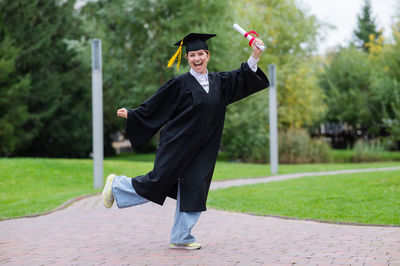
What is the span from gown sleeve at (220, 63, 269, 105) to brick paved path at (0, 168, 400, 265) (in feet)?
5.49

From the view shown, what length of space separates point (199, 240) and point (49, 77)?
83.9 feet

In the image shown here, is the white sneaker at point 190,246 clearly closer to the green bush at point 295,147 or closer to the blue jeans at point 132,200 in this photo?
the blue jeans at point 132,200

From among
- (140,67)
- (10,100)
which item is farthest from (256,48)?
(10,100)

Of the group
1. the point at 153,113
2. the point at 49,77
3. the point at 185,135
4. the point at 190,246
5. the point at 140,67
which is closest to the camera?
the point at 185,135

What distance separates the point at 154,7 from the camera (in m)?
27.2

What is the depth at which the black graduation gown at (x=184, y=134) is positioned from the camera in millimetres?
5418

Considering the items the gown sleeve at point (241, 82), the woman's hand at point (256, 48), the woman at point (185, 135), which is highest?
the woman's hand at point (256, 48)

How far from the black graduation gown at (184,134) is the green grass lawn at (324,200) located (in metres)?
3.04

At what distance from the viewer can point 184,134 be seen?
5426 millimetres

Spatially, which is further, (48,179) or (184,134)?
(48,179)

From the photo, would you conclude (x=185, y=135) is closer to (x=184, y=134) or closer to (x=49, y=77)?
(x=184, y=134)

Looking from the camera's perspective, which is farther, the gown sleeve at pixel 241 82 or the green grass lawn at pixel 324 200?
the green grass lawn at pixel 324 200

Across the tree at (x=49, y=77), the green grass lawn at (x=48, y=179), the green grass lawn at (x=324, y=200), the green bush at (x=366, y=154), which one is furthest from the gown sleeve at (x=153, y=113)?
the tree at (x=49, y=77)

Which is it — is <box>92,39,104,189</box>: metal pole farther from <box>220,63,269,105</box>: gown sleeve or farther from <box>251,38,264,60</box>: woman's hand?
<box>251,38,264,60</box>: woman's hand
